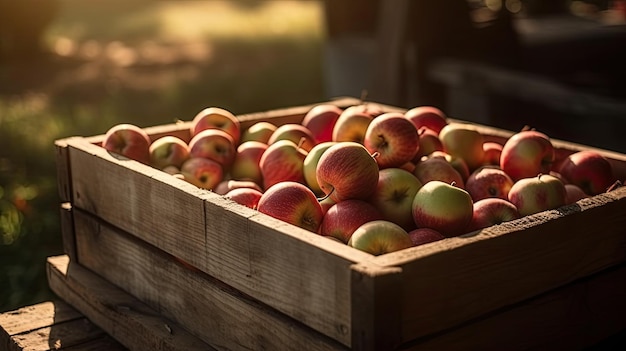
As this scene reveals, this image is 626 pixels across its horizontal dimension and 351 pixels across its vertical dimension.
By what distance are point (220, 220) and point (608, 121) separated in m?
3.13

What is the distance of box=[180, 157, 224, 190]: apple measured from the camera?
248 centimetres

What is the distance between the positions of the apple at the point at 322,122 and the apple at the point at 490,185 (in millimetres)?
616

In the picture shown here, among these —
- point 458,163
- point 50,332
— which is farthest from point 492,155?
point 50,332

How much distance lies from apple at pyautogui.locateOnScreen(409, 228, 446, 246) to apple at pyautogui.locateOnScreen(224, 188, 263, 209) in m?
0.44

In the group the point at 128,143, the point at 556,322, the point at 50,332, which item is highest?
the point at 128,143

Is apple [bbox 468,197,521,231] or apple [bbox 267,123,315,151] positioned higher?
apple [bbox 267,123,315,151]

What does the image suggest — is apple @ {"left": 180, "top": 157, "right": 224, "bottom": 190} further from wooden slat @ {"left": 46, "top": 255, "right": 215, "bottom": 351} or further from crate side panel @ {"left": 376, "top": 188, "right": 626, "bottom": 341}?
crate side panel @ {"left": 376, "top": 188, "right": 626, "bottom": 341}

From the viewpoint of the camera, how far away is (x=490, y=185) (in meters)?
2.29

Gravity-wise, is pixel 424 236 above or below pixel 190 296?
above

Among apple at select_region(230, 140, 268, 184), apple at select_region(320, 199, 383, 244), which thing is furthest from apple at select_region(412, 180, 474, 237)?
apple at select_region(230, 140, 268, 184)

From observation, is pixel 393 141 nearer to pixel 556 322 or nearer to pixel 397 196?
pixel 397 196

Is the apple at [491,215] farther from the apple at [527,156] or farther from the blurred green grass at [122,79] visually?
the blurred green grass at [122,79]

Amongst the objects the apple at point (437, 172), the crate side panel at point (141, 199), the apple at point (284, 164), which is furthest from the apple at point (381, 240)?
the apple at point (284, 164)

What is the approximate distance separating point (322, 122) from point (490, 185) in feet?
2.30
